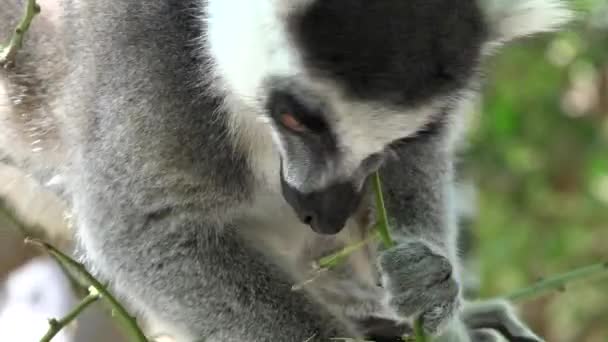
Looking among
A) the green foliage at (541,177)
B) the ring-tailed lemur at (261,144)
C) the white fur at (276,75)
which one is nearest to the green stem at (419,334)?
the ring-tailed lemur at (261,144)

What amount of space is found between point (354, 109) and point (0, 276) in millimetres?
1412

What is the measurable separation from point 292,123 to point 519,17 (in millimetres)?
Result: 511

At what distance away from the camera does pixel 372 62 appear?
1.27 m

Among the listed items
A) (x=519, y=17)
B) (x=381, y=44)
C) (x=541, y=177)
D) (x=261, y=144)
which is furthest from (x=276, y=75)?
(x=541, y=177)

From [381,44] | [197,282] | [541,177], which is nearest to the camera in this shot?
[381,44]

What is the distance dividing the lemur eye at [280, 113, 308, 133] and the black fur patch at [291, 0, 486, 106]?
116 mm

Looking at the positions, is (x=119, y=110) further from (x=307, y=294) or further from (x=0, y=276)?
(x=0, y=276)

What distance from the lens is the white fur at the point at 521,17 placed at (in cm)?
151

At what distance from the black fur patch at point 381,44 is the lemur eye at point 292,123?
116 millimetres

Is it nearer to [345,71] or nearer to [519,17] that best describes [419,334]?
[345,71]

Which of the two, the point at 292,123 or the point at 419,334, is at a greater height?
the point at 292,123

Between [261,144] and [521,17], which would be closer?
[521,17]

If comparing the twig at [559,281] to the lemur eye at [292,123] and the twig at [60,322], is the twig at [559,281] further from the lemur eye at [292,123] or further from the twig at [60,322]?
the twig at [60,322]

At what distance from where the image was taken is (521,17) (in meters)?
1.57
